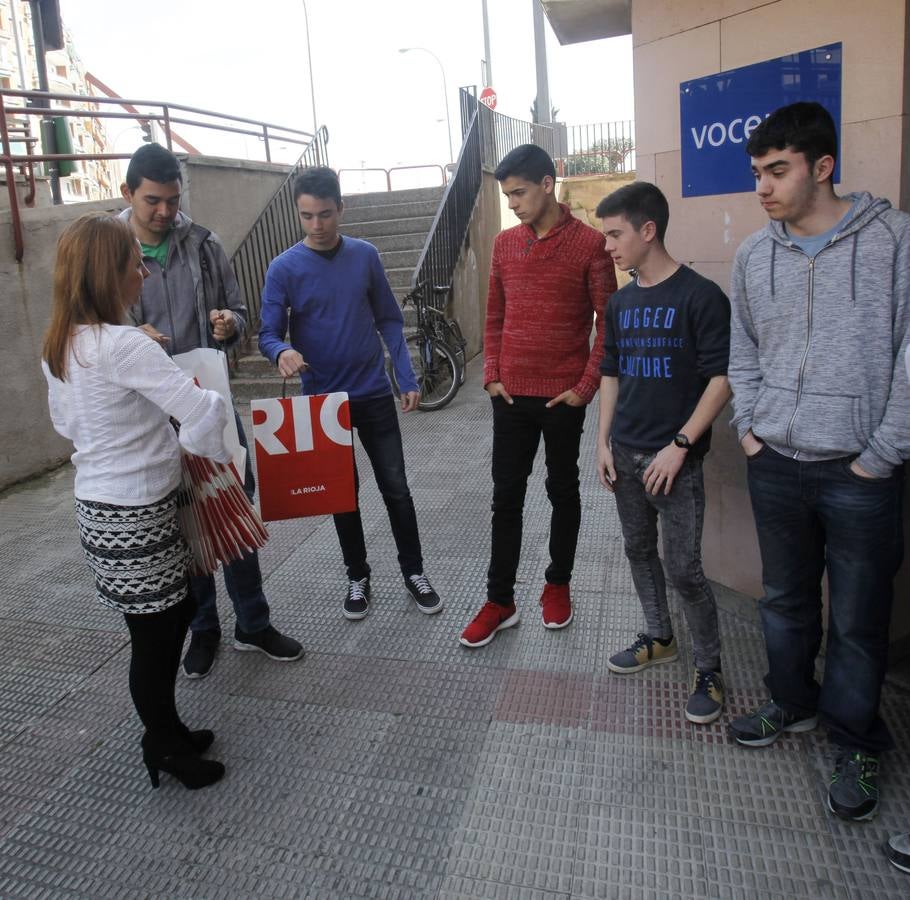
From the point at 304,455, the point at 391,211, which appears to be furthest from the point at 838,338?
the point at 391,211

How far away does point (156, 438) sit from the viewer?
2.28m

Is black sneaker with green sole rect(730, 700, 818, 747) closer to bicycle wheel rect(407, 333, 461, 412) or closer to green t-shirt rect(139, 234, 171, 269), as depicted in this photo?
green t-shirt rect(139, 234, 171, 269)

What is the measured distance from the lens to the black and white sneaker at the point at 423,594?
139 inches

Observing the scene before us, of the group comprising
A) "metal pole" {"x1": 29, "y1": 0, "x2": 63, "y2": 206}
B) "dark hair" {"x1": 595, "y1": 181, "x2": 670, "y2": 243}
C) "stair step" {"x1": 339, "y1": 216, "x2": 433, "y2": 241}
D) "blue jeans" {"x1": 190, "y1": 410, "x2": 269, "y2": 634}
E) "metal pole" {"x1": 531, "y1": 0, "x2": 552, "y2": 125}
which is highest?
"metal pole" {"x1": 531, "y1": 0, "x2": 552, "y2": 125}

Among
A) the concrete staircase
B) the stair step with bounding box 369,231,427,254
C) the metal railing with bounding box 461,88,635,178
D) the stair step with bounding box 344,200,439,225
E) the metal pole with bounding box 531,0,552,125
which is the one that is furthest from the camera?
the metal pole with bounding box 531,0,552,125

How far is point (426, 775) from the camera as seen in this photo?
8.16 feet

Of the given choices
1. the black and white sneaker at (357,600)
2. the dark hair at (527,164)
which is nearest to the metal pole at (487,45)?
the dark hair at (527,164)

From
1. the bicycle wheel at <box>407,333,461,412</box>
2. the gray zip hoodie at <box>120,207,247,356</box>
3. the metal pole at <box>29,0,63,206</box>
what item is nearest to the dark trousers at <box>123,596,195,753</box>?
the gray zip hoodie at <box>120,207,247,356</box>

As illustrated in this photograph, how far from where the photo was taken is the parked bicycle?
7711 millimetres

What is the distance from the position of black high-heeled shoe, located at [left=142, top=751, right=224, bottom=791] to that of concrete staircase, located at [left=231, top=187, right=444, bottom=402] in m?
6.23

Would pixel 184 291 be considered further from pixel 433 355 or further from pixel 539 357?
pixel 433 355

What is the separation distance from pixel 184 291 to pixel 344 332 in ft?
2.19

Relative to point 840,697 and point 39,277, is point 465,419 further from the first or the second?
point 840,697

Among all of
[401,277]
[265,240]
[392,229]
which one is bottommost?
[401,277]
